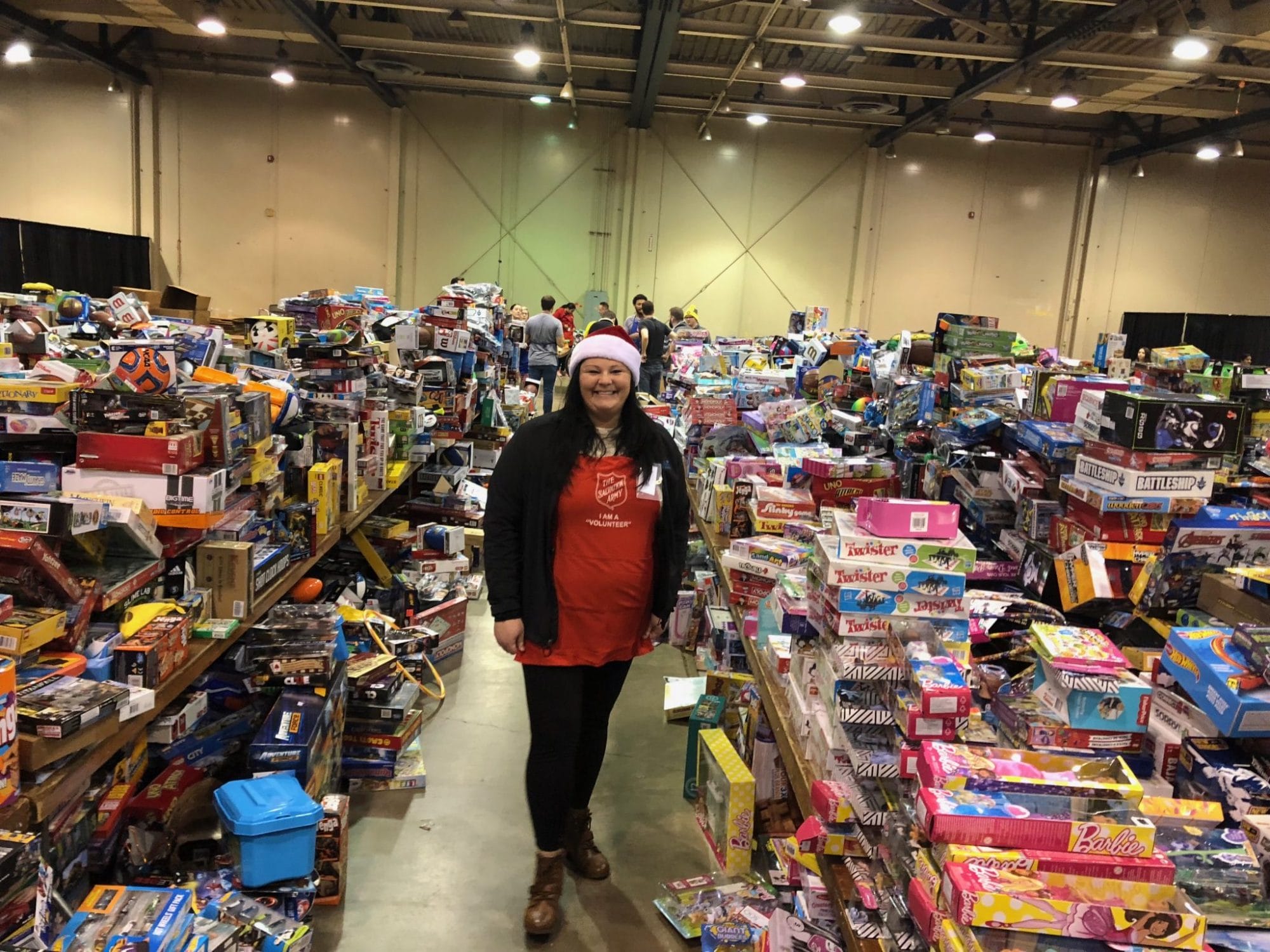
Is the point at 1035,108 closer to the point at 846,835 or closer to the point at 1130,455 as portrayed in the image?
the point at 1130,455

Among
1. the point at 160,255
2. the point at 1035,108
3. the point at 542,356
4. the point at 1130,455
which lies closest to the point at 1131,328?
the point at 1035,108

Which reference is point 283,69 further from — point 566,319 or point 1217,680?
point 1217,680

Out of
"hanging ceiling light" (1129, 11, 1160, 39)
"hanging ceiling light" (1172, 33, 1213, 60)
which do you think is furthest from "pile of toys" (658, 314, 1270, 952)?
"hanging ceiling light" (1129, 11, 1160, 39)

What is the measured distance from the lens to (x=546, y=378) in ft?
36.1

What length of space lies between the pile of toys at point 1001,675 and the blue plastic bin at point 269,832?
42.4 inches

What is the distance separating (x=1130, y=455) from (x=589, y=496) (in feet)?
5.26

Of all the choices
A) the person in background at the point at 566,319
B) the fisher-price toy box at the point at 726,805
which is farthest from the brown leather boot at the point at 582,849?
the person in background at the point at 566,319

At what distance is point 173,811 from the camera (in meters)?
2.51

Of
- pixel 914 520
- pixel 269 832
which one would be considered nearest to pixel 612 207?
pixel 914 520

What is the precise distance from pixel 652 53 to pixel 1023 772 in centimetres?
1001

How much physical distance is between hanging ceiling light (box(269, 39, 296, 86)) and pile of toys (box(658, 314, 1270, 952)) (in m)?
10.2

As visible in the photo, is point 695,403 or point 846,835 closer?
point 846,835

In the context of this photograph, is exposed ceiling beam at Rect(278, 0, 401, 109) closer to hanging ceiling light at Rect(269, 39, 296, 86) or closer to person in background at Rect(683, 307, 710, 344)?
hanging ceiling light at Rect(269, 39, 296, 86)

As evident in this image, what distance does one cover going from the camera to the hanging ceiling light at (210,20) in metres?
9.15
